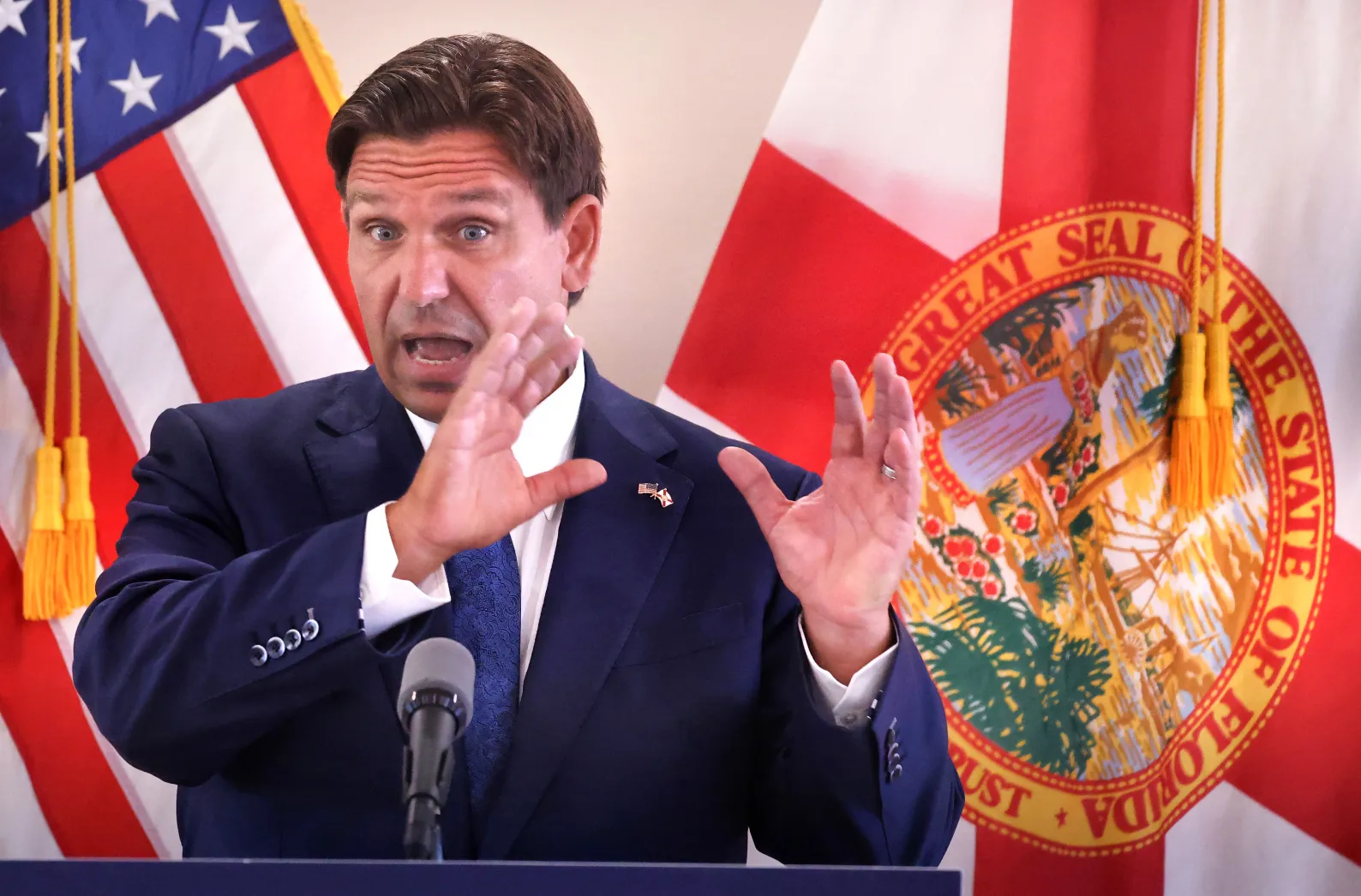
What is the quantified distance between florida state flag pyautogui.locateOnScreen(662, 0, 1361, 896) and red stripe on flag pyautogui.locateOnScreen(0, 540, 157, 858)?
1.18m

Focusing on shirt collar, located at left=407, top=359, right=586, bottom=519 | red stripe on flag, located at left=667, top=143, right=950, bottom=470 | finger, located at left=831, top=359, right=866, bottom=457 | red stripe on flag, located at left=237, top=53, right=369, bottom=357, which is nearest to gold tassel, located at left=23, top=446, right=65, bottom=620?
red stripe on flag, located at left=237, top=53, right=369, bottom=357

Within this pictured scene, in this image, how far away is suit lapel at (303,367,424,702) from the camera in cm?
161

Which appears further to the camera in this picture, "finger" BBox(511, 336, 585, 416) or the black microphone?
"finger" BBox(511, 336, 585, 416)

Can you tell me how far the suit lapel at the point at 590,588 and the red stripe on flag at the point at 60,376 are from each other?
3.18 feet

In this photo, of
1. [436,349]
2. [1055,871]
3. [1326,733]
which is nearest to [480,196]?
[436,349]

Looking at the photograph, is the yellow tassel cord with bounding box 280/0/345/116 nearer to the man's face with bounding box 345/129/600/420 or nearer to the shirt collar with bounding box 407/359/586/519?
the man's face with bounding box 345/129/600/420

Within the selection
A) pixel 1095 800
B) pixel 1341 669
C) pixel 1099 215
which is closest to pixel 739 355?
pixel 1099 215

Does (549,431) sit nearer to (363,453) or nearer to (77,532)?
(363,453)

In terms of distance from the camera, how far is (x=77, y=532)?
7.07 ft

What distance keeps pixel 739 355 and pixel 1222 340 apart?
2.74 ft

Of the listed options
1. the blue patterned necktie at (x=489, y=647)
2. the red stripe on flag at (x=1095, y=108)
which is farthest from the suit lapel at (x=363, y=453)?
the red stripe on flag at (x=1095, y=108)

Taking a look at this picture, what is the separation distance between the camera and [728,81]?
91.8 inches

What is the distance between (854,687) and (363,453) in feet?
2.28

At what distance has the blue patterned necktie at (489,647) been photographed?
149 centimetres
